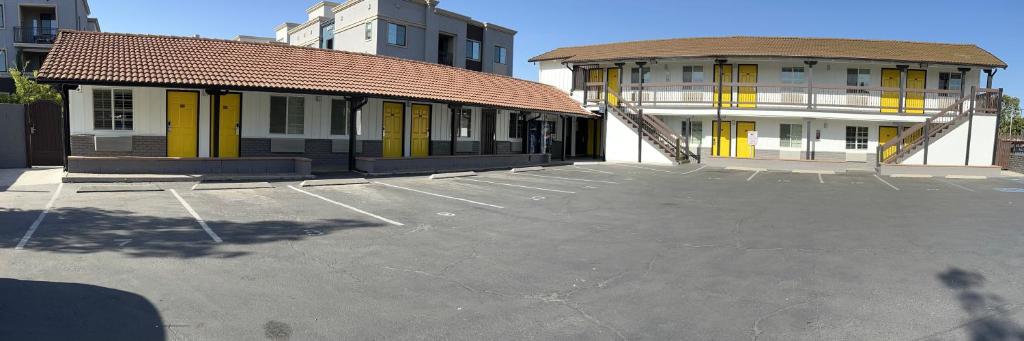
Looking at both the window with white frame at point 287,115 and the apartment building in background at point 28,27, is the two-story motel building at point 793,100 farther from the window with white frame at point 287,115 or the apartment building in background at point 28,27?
the apartment building in background at point 28,27

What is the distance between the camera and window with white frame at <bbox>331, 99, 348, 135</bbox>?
20891mm

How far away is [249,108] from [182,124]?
1.91 meters

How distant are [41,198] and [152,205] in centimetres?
251

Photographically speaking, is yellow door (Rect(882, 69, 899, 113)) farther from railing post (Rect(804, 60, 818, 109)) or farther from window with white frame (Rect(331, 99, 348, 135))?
window with white frame (Rect(331, 99, 348, 135))

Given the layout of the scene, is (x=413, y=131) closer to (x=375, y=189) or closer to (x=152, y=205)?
(x=375, y=189)

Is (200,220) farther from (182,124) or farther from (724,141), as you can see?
(724,141)

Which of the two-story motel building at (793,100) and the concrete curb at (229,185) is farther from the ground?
the two-story motel building at (793,100)

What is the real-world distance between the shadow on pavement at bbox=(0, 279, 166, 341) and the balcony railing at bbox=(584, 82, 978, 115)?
2952cm

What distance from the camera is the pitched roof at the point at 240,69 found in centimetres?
1636

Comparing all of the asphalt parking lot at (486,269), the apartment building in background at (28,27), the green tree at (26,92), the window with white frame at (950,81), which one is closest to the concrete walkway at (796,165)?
the window with white frame at (950,81)

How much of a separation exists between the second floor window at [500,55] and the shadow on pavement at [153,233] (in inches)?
1426

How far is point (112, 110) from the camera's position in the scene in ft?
57.5

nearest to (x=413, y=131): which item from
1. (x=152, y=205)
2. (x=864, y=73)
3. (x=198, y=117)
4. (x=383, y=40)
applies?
(x=198, y=117)

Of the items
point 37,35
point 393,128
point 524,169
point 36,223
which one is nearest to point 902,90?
point 524,169
